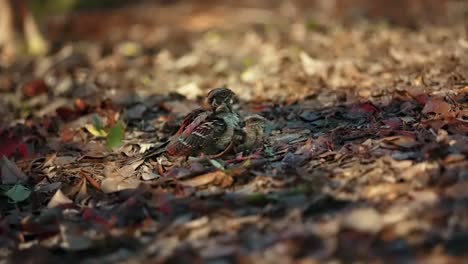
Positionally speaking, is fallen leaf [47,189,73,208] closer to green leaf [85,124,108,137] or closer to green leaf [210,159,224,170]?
green leaf [210,159,224,170]

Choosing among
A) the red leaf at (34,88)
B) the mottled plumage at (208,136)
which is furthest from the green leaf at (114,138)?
the red leaf at (34,88)

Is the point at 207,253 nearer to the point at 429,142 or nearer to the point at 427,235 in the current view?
the point at 427,235

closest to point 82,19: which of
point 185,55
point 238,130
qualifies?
point 185,55

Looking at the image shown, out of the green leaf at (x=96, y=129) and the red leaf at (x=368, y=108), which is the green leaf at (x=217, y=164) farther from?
the green leaf at (x=96, y=129)

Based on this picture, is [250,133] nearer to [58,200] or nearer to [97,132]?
[58,200]

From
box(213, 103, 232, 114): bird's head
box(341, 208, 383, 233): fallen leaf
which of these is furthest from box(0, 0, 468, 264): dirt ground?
box(213, 103, 232, 114): bird's head

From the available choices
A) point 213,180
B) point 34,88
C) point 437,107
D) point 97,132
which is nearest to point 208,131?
point 213,180
